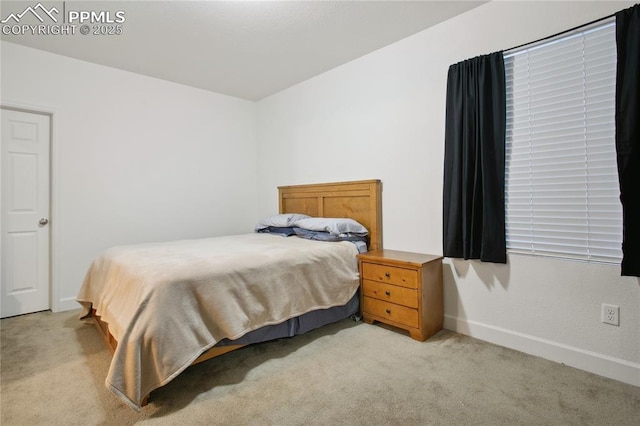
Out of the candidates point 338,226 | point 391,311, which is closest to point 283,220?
point 338,226

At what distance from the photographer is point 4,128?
3.05m

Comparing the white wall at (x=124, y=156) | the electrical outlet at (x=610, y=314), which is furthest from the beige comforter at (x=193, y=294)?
the electrical outlet at (x=610, y=314)

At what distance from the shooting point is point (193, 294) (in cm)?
187

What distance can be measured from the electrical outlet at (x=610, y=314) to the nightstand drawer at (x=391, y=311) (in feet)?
3.68

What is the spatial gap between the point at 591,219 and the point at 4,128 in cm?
493


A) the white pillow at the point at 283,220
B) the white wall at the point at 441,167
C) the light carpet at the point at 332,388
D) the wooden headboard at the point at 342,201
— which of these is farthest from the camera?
the white pillow at the point at 283,220

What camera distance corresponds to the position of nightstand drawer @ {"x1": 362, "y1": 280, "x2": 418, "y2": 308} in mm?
2436

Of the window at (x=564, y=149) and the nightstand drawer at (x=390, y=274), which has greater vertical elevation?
the window at (x=564, y=149)

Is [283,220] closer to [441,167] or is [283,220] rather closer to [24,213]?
[441,167]

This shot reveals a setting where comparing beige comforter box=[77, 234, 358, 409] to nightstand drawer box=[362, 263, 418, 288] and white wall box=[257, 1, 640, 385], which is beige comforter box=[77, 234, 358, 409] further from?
white wall box=[257, 1, 640, 385]

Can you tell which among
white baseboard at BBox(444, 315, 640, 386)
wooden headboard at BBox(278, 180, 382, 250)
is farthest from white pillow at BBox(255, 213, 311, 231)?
white baseboard at BBox(444, 315, 640, 386)

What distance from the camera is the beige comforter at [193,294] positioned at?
165 centimetres

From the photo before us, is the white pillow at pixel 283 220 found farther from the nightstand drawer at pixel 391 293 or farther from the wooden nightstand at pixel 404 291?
the nightstand drawer at pixel 391 293

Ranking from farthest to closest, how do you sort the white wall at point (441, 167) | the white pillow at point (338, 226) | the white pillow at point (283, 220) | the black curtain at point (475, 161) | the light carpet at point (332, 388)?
1. the white pillow at point (283, 220)
2. the white pillow at point (338, 226)
3. the black curtain at point (475, 161)
4. the white wall at point (441, 167)
5. the light carpet at point (332, 388)
